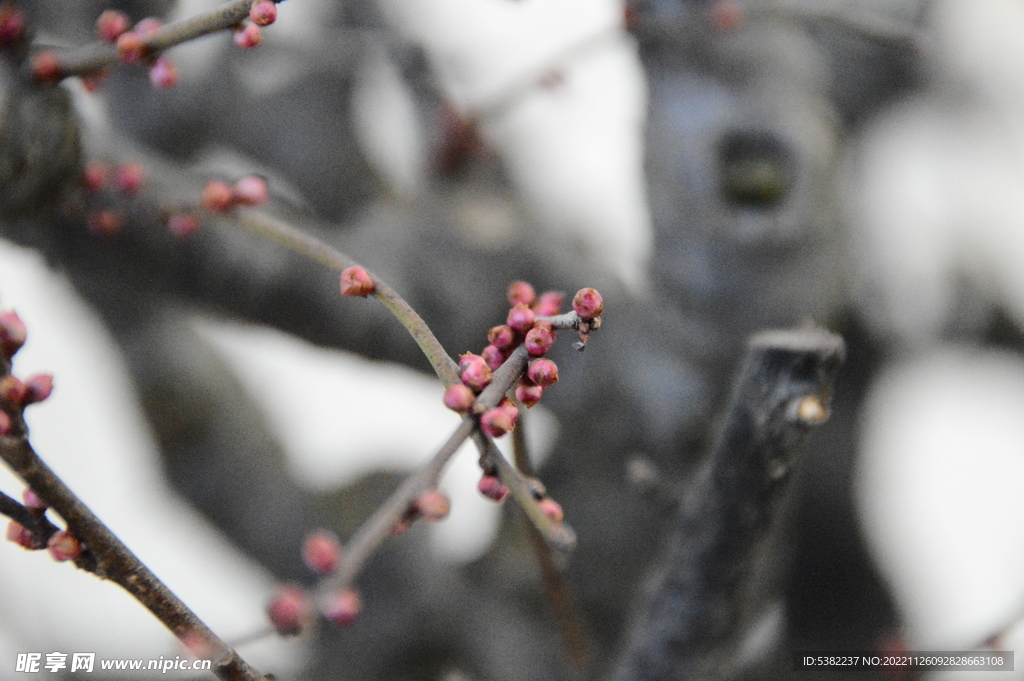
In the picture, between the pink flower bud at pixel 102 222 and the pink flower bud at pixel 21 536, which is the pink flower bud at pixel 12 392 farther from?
the pink flower bud at pixel 102 222

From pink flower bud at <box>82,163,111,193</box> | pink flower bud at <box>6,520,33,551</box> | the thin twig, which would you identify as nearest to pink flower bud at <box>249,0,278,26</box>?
the thin twig

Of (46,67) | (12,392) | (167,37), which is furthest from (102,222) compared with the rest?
(12,392)

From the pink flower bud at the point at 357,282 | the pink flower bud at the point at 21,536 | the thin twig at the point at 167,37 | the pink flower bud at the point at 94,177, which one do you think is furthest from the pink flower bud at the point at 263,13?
the pink flower bud at the point at 94,177

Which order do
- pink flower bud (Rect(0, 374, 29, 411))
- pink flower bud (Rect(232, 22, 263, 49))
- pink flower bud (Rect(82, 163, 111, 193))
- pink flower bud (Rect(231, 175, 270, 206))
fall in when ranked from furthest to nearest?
pink flower bud (Rect(82, 163, 111, 193)) < pink flower bud (Rect(231, 175, 270, 206)) < pink flower bud (Rect(232, 22, 263, 49)) < pink flower bud (Rect(0, 374, 29, 411))

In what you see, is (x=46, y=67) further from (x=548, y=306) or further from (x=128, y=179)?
(x=548, y=306)

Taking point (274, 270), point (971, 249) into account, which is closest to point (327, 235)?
point (274, 270)

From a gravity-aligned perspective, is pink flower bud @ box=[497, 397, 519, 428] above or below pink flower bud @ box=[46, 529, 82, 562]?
above

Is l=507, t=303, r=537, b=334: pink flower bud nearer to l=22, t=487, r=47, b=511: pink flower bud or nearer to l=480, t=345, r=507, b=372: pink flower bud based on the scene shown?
l=480, t=345, r=507, b=372: pink flower bud
